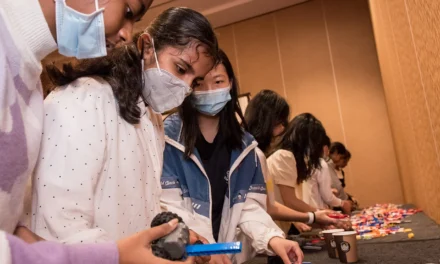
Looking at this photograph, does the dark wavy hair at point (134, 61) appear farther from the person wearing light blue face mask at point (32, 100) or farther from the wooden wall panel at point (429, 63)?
the wooden wall panel at point (429, 63)

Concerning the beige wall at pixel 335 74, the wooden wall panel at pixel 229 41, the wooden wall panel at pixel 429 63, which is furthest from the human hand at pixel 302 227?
the wooden wall panel at pixel 229 41

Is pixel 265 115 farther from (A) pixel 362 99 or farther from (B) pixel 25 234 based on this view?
(A) pixel 362 99

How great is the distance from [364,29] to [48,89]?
4906mm

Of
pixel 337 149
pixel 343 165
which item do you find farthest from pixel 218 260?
pixel 343 165

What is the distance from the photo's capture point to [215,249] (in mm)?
625

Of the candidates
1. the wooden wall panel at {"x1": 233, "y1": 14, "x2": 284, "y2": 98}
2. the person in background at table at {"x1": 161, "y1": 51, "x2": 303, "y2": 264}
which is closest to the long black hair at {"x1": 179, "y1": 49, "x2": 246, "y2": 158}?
the person in background at table at {"x1": 161, "y1": 51, "x2": 303, "y2": 264}

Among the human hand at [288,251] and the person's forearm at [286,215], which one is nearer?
the human hand at [288,251]

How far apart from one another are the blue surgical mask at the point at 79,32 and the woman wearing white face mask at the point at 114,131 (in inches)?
4.4

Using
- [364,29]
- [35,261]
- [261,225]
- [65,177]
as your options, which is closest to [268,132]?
[261,225]

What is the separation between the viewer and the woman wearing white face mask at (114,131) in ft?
2.43

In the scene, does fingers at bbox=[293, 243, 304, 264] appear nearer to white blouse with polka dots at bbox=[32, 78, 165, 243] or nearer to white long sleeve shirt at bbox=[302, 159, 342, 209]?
white blouse with polka dots at bbox=[32, 78, 165, 243]

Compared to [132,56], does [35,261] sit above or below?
below

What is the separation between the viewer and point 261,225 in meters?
1.40

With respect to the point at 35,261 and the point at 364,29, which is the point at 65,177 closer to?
the point at 35,261
